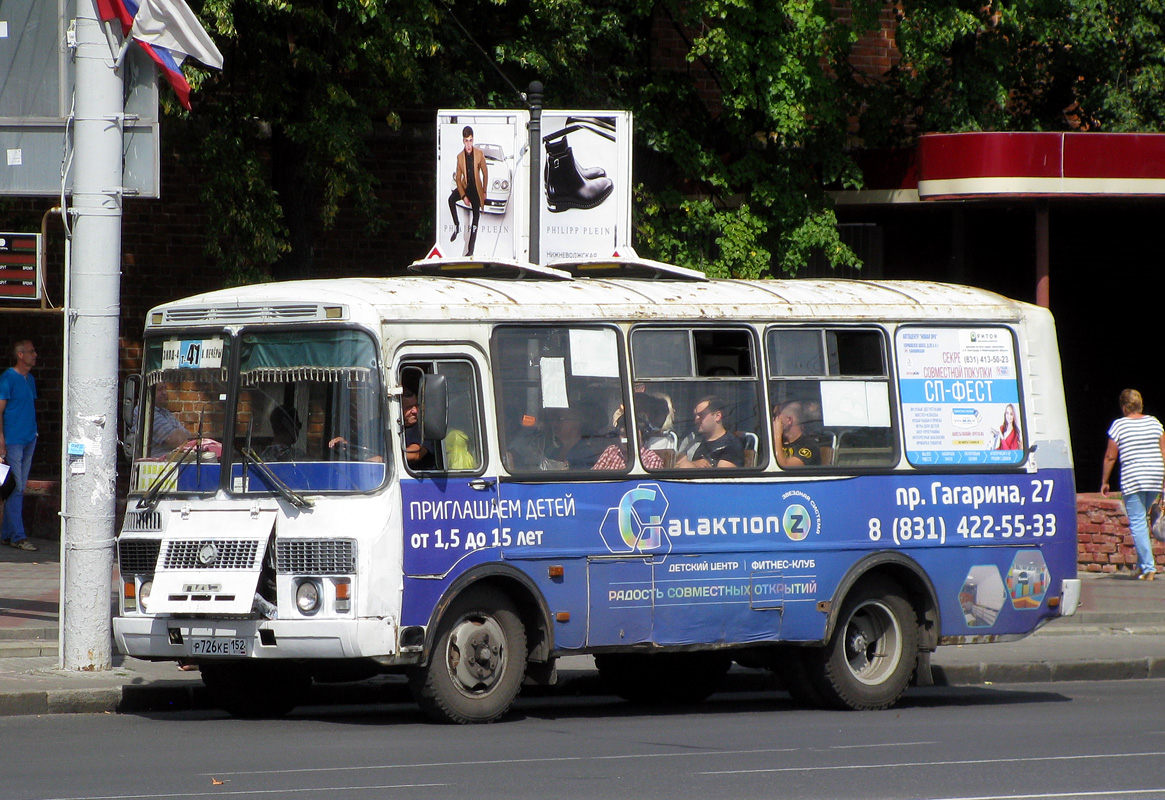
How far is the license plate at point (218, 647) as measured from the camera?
9438 mm

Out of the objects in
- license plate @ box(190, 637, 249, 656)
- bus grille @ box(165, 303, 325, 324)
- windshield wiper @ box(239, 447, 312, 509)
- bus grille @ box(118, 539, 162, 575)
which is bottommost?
license plate @ box(190, 637, 249, 656)

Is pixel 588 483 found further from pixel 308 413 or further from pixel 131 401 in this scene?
pixel 131 401

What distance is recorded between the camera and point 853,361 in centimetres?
1132

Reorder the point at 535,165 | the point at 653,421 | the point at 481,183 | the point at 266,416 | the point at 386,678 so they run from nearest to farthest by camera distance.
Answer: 1. the point at 266,416
2. the point at 653,421
3. the point at 386,678
4. the point at 535,165
5. the point at 481,183

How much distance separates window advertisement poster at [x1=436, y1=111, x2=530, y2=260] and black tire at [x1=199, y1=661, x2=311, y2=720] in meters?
6.91

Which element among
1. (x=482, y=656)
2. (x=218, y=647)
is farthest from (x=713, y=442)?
(x=218, y=647)

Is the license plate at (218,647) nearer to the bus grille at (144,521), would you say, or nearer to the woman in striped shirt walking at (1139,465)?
the bus grille at (144,521)

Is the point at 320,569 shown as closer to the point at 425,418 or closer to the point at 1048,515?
the point at 425,418

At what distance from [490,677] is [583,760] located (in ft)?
4.32

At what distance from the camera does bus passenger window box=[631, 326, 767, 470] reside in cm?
1056

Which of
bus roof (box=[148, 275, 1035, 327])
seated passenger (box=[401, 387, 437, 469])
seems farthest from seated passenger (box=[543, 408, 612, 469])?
seated passenger (box=[401, 387, 437, 469])

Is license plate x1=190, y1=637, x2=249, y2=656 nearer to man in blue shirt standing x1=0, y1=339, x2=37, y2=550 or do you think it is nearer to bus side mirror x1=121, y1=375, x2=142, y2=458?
bus side mirror x1=121, y1=375, x2=142, y2=458

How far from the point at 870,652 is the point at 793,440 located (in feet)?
5.21

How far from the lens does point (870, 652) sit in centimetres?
1145
